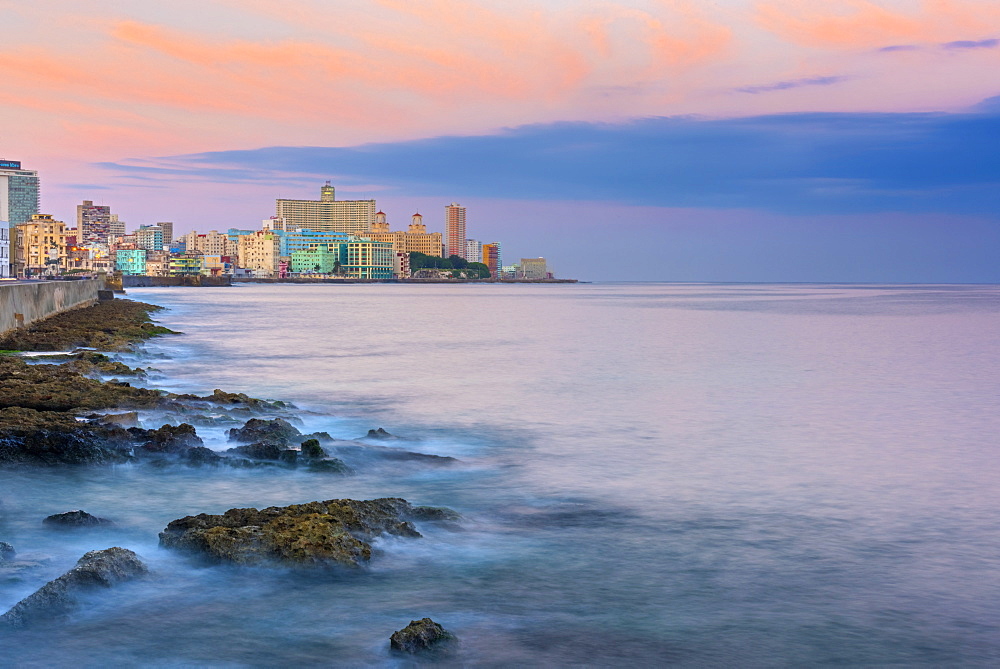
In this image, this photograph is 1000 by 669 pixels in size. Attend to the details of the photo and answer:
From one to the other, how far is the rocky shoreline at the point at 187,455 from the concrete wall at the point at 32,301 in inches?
300

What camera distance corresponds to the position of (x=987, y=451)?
38.2 feet

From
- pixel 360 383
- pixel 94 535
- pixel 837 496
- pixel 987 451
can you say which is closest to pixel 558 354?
pixel 360 383

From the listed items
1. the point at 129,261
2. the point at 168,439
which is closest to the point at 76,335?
the point at 168,439

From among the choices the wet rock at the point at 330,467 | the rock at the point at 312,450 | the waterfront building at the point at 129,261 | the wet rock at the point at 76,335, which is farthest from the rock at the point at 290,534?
the waterfront building at the point at 129,261

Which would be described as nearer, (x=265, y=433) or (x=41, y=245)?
(x=265, y=433)

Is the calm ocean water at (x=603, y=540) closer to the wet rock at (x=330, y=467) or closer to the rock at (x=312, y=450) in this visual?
the wet rock at (x=330, y=467)

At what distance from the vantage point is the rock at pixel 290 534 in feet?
19.8

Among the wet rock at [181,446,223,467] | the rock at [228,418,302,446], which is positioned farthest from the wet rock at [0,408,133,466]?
the rock at [228,418,302,446]

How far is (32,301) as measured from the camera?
1119 inches

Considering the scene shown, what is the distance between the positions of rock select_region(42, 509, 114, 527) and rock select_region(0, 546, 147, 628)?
1169 millimetres

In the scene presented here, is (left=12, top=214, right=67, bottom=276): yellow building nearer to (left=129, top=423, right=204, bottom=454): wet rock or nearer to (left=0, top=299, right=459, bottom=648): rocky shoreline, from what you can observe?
(left=0, top=299, right=459, bottom=648): rocky shoreline

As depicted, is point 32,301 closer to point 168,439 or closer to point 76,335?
point 76,335

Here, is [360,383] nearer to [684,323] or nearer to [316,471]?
[316,471]

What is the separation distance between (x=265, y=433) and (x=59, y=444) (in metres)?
2.12
